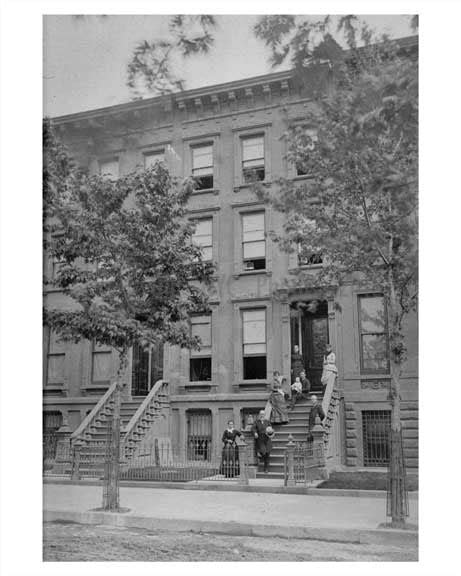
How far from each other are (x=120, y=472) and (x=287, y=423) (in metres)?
3.20

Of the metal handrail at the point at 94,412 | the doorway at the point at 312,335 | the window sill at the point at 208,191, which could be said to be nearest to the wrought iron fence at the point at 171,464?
the metal handrail at the point at 94,412

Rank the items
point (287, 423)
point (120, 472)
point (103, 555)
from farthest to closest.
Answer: point (287, 423), point (120, 472), point (103, 555)

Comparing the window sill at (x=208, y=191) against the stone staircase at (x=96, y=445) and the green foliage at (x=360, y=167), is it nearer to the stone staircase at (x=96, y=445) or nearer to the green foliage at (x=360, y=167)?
the green foliage at (x=360, y=167)

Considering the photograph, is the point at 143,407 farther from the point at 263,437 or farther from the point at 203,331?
the point at 263,437

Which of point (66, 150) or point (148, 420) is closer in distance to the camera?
point (66, 150)

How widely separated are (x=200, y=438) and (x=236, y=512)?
1.89 metres

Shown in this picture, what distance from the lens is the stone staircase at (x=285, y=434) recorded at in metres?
12.6

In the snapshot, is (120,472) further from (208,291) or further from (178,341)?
(208,291)

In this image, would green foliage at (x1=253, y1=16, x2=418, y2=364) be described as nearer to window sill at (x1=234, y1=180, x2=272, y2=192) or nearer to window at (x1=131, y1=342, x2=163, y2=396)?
window sill at (x1=234, y1=180, x2=272, y2=192)

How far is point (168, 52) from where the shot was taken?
11.8 meters

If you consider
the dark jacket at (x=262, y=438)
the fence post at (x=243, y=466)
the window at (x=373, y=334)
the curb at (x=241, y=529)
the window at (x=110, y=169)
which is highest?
the window at (x=110, y=169)

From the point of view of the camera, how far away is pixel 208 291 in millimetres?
12609

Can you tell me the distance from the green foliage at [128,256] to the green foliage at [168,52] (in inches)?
58.1
